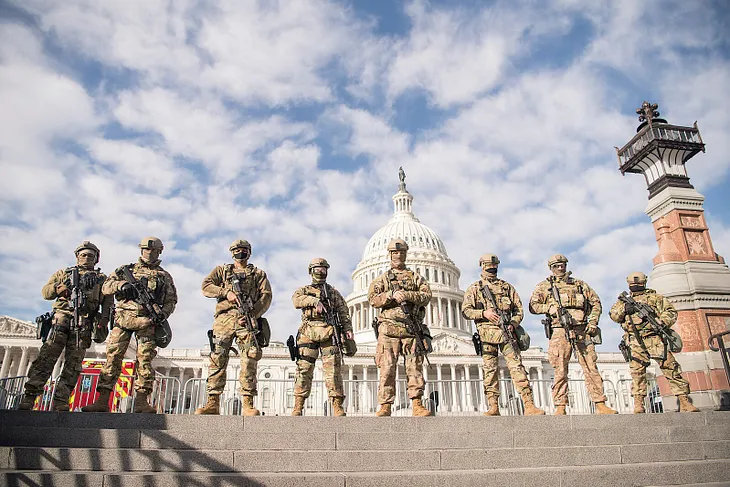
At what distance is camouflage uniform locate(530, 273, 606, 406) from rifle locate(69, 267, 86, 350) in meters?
8.17

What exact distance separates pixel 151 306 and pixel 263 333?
1.85 metres

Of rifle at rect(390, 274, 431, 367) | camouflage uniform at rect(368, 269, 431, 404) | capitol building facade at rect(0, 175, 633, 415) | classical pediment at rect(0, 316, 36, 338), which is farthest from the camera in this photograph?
classical pediment at rect(0, 316, 36, 338)

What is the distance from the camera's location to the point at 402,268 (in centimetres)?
912

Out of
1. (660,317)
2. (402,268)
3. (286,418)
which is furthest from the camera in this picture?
(660,317)

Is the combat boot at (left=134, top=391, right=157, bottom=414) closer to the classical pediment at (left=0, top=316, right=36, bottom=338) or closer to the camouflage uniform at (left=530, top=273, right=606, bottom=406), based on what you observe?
the camouflage uniform at (left=530, top=273, right=606, bottom=406)

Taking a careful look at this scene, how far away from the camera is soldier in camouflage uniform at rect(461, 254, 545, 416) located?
28.3ft

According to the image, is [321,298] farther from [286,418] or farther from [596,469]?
[596,469]

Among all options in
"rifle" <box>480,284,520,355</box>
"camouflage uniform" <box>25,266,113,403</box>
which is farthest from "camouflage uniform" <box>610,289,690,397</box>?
"camouflage uniform" <box>25,266,113,403</box>

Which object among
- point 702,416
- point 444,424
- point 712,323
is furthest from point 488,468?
point 712,323

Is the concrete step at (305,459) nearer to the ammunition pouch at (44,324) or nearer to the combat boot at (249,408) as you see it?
the combat boot at (249,408)

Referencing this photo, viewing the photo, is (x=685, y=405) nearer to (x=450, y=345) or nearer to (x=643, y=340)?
(x=643, y=340)

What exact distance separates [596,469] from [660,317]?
20.1 feet

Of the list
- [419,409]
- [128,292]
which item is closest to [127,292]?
[128,292]

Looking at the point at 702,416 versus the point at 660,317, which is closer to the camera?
the point at 702,416
